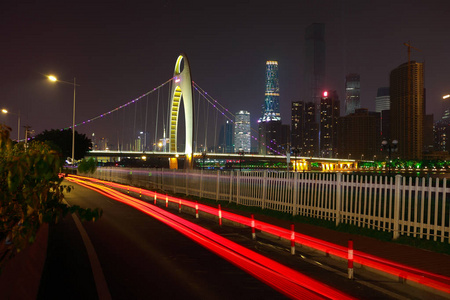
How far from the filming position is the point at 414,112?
570ft

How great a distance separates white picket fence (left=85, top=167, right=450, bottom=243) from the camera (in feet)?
33.5

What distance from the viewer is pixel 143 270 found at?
25.6ft

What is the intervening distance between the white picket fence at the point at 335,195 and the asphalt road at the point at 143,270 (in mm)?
4671

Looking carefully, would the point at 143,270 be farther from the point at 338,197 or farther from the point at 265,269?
the point at 338,197

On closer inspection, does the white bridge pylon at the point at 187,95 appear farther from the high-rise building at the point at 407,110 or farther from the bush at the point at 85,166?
the high-rise building at the point at 407,110

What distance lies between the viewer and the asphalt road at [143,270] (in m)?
6.39

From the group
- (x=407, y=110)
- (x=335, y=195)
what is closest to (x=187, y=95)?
(x=335, y=195)

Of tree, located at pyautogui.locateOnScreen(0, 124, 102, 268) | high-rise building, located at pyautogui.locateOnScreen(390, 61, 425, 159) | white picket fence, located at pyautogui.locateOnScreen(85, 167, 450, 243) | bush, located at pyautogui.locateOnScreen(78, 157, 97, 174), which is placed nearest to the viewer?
tree, located at pyautogui.locateOnScreen(0, 124, 102, 268)

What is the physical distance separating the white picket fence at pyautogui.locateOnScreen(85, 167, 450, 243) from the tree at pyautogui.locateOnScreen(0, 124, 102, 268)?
767 centimetres

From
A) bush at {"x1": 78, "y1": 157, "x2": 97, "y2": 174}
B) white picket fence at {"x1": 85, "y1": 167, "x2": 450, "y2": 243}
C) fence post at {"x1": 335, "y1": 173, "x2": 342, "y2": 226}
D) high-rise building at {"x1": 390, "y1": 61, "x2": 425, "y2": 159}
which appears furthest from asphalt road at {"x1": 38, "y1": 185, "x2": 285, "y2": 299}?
high-rise building at {"x1": 390, "y1": 61, "x2": 425, "y2": 159}

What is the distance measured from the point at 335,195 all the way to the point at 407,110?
186 meters

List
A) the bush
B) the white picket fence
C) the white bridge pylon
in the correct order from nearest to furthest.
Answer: the bush < the white picket fence < the white bridge pylon

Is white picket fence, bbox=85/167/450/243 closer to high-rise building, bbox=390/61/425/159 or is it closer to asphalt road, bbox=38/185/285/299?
asphalt road, bbox=38/185/285/299

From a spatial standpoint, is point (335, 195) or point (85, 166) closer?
point (85, 166)
